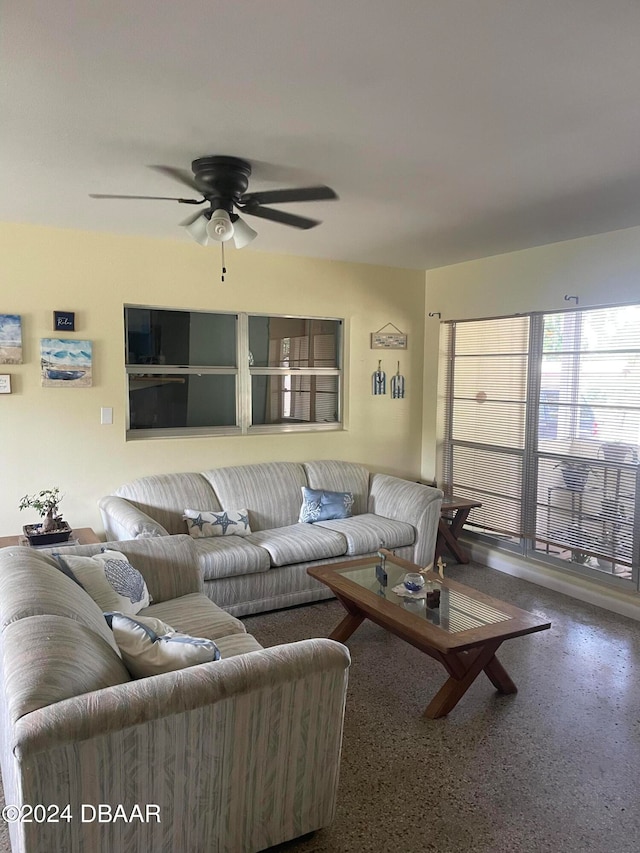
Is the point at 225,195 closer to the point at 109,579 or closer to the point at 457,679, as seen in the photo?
the point at 109,579

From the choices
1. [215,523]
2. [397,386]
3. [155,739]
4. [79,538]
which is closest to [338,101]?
[155,739]

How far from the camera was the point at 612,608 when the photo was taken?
398 cm

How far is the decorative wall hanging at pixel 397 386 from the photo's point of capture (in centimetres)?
541

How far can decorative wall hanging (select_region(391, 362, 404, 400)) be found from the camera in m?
5.41

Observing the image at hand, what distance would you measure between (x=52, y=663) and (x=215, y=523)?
249 centimetres

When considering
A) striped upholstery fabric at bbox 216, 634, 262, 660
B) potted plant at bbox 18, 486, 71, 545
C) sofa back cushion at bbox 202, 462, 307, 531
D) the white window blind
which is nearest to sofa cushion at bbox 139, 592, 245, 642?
striped upholstery fabric at bbox 216, 634, 262, 660

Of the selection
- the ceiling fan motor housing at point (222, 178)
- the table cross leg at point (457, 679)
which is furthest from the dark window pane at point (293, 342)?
the table cross leg at point (457, 679)

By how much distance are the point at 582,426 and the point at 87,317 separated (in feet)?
11.6

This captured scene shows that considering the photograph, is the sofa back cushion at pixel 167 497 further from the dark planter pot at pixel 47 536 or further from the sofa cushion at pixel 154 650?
the sofa cushion at pixel 154 650

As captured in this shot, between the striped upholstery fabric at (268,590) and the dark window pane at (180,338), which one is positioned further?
the dark window pane at (180,338)

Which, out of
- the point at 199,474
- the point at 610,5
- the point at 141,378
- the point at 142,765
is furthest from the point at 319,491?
the point at 610,5

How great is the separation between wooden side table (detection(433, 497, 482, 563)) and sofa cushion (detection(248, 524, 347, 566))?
1.12 m

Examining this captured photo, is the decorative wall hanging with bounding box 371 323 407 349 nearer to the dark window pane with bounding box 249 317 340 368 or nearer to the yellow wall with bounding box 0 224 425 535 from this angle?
A: the yellow wall with bounding box 0 224 425 535

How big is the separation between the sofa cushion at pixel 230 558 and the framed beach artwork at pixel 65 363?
4.59 ft
